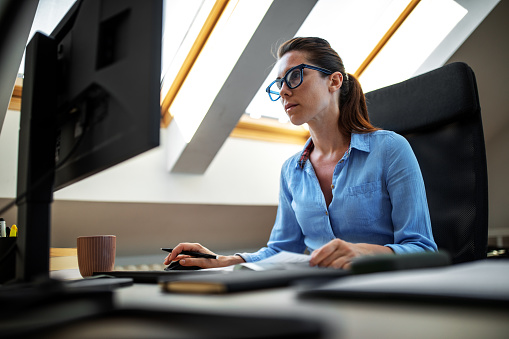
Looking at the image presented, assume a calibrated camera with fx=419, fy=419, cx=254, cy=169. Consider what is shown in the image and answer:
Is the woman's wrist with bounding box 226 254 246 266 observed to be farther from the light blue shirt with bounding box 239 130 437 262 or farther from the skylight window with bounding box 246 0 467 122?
the skylight window with bounding box 246 0 467 122

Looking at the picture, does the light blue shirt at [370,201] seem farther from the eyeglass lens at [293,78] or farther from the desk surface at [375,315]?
the desk surface at [375,315]

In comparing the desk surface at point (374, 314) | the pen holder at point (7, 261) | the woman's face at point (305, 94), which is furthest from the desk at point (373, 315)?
the woman's face at point (305, 94)

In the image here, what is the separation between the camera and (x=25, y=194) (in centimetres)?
65

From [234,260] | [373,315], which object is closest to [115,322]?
[373,315]

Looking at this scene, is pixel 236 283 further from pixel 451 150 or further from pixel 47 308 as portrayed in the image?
pixel 451 150

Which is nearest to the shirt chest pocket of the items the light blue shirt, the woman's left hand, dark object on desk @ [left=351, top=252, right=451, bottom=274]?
the light blue shirt

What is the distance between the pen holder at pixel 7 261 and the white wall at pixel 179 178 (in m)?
1.03

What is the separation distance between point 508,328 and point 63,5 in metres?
2.20

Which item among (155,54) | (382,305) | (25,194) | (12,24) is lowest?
(382,305)

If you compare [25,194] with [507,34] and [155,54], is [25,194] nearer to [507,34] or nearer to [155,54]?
[155,54]

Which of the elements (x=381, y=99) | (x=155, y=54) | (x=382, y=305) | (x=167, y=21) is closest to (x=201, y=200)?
(x=167, y=21)

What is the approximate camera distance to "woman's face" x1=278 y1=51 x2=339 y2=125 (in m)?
1.44

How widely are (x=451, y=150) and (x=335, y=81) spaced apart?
1.51ft

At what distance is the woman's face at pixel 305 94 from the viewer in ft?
4.73
